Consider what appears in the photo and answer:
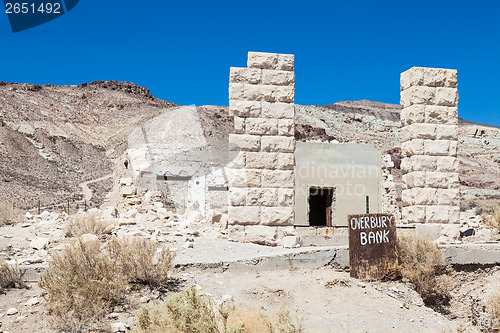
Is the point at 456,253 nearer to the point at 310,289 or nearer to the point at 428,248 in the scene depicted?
the point at 428,248

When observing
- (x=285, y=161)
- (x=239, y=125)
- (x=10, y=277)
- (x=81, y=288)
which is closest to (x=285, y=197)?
(x=285, y=161)

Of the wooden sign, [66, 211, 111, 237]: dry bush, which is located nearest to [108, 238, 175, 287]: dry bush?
the wooden sign

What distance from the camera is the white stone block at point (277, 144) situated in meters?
9.61

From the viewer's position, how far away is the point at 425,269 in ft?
23.2

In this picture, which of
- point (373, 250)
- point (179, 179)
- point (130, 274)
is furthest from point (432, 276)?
point (179, 179)

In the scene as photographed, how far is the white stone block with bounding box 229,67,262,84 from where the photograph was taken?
9.66m

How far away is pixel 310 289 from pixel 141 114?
2272 inches

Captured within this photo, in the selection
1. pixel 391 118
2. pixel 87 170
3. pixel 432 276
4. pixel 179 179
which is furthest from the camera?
pixel 391 118

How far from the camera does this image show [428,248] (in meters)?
7.47

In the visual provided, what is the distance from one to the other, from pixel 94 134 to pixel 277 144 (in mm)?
49950

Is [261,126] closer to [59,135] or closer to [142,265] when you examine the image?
[142,265]

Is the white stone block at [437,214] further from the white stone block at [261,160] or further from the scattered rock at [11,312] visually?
the scattered rock at [11,312]

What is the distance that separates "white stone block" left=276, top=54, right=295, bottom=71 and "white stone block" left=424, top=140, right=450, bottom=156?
345 cm

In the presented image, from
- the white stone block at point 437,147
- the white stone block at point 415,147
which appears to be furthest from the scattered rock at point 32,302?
the white stone block at point 437,147
